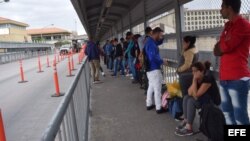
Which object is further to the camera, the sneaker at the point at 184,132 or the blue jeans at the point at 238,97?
the sneaker at the point at 184,132

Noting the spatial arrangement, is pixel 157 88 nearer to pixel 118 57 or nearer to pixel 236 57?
pixel 236 57

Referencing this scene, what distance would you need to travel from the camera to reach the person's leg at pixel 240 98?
3.74 metres

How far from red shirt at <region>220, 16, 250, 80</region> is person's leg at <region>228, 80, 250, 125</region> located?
3.1 inches

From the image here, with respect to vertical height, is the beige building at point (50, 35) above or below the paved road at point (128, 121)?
above

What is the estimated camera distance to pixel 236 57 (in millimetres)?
3770

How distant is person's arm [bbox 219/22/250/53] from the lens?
3.60 m

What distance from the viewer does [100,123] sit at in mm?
6262

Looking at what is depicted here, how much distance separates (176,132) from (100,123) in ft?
5.43

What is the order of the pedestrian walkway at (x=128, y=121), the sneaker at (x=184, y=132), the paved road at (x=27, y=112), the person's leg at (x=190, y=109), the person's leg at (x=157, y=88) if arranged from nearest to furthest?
the person's leg at (x=190, y=109), the sneaker at (x=184, y=132), the pedestrian walkway at (x=128, y=121), the paved road at (x=27, y=112), the person's leg at (x=157, y=88)

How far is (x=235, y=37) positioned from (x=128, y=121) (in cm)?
314

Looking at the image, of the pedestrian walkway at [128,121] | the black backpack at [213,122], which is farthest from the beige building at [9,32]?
the black backpack at [213,122]

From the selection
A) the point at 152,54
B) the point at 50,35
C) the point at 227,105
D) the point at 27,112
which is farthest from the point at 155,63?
the point at 50,35

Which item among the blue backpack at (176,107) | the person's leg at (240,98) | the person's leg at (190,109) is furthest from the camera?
the blue backpack at (176,107)

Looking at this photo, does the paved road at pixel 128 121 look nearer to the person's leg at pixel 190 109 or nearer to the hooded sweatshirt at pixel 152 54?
the person's leg at pixel 190 109
